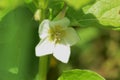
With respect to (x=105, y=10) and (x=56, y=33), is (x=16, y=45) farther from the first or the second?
(x=105, y=10)

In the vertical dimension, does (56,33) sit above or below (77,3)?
below

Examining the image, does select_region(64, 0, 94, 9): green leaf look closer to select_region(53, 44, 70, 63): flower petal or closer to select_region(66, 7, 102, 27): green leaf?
select_region(66, 7, 102, 27): green leaf

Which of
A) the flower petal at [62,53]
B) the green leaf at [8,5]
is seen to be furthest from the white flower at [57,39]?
the green leaf at [8,5]

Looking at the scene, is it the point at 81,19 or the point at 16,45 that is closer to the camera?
the point at 16,45

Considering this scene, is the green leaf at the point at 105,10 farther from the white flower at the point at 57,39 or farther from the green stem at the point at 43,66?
the green stem at the point at 43,66

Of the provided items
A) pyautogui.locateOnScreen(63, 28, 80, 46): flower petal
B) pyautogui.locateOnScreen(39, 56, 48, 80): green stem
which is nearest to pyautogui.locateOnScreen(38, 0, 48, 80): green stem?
pyautogui.locateOnScreen(39, 56, 48, 80): green stem

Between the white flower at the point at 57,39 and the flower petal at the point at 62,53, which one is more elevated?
the white flower at the point at 57,39

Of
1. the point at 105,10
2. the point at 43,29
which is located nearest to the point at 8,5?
the point at 43,29
